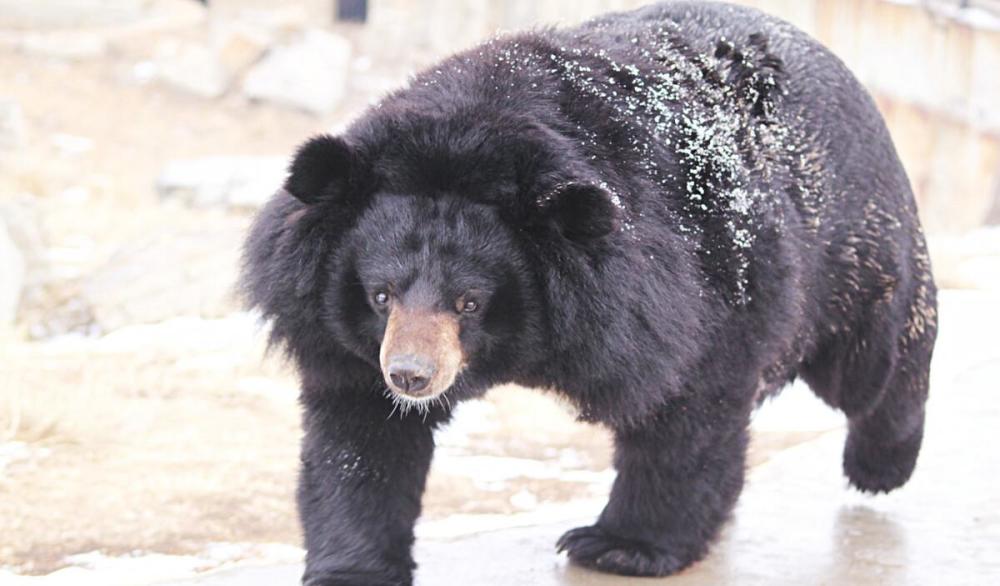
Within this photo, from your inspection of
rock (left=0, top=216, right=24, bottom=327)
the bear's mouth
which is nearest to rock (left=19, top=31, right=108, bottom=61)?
rock (left=0, top=216, right=24, bottom=327)

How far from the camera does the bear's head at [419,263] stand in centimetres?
314

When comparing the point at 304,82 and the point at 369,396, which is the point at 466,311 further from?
the point at 304,82

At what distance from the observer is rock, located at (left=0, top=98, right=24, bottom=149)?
1600cm

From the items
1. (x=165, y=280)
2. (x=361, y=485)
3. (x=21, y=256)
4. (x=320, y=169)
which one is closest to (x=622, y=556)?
(x=361, y=485)

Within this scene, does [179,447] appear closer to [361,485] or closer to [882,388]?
[361,485]

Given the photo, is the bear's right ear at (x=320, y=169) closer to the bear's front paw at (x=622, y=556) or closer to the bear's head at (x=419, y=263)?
the bear's head at (x=419, y=263)

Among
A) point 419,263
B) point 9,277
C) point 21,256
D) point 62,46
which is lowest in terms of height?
point 62,46

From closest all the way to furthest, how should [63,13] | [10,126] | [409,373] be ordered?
[409,373] → [10,126] → [63,13]

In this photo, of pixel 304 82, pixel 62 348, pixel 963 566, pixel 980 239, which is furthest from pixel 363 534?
pixel 304 82

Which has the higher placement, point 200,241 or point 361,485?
point 361,485

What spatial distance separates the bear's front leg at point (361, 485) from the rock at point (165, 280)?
181 inches

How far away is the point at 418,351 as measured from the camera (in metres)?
3.08

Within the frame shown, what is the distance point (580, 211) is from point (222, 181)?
11.2 meters

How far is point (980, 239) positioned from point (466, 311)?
27.7ft
